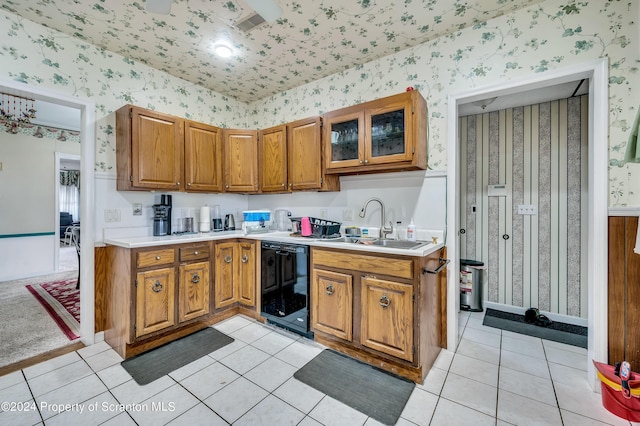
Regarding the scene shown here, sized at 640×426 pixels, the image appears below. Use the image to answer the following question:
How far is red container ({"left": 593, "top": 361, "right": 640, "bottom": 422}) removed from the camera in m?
1.50

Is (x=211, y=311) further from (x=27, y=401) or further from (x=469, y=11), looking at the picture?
(x=469, y=11)

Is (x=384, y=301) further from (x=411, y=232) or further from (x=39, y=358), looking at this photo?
(x=39, y=358)

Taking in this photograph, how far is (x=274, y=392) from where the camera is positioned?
177 cm

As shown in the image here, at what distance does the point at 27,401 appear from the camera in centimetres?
169

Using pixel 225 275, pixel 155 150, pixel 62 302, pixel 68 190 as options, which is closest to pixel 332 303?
pixel 225 275

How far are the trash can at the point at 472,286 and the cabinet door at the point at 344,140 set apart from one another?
6.42 feet

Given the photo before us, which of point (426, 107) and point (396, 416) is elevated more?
point (426, 107)

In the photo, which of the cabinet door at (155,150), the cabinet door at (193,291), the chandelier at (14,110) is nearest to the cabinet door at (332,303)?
the cabinet door at (193,291)

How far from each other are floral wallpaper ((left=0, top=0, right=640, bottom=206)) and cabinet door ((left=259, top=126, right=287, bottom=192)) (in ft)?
1.63

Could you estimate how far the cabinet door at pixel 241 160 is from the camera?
3195 mm

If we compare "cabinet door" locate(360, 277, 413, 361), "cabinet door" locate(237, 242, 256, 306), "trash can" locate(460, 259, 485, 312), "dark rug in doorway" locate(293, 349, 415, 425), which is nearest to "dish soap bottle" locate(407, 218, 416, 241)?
"cabinet door" locate(360, 277, 413, 361)

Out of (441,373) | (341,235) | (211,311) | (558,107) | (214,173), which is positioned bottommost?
(441,373)

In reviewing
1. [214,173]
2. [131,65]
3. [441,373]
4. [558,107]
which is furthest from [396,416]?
[131,65]

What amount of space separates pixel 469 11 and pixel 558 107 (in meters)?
1.69
